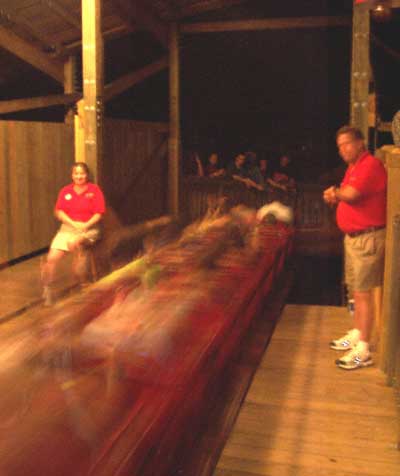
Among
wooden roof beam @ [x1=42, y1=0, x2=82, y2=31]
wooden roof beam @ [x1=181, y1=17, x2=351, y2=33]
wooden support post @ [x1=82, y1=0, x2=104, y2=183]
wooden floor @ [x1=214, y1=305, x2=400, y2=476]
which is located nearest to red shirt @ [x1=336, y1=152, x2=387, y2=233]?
wooden floor @ [x1=214, y1=305, x2=400, y2=476]

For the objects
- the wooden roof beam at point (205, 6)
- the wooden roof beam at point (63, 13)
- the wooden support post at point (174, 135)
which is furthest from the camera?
the wooden support post at point (174, 135)

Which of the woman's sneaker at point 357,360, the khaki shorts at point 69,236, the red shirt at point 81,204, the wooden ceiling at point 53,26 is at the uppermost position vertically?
the wooden ceiling at point 53,26

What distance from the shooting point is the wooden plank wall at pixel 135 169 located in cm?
1174

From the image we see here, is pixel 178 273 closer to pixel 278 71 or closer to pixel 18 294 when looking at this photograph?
pixel 18 294

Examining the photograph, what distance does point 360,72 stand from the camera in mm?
6996

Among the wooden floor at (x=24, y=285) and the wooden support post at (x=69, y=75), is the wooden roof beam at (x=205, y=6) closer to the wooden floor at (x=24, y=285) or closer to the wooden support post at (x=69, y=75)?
the wooden support post at (x=69, y=75)

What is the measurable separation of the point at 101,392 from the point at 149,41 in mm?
11606

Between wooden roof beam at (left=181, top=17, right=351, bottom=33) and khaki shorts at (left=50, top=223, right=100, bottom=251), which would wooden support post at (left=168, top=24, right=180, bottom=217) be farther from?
khaki shorts at (left=50, top=223, right=100, bottom=251)

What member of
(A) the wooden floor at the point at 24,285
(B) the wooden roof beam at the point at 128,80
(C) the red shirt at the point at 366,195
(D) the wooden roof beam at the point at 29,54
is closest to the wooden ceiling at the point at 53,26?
(D) the wooden roof beam at the point at 29,54

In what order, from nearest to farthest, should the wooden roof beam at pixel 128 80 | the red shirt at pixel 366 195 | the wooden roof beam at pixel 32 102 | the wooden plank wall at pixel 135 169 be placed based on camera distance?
the red shirt at pixel 366 195, the wooden roof beam at pixel 32 102, the wooden roof beam at pixel 128 80, the wooden plank wall at pixel 135 169

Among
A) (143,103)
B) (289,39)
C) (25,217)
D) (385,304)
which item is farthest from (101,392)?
(289,39)

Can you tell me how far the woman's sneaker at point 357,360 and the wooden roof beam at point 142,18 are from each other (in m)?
6.91

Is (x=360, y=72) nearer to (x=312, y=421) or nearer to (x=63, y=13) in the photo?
(x=312, y=421)

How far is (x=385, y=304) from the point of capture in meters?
5.02
